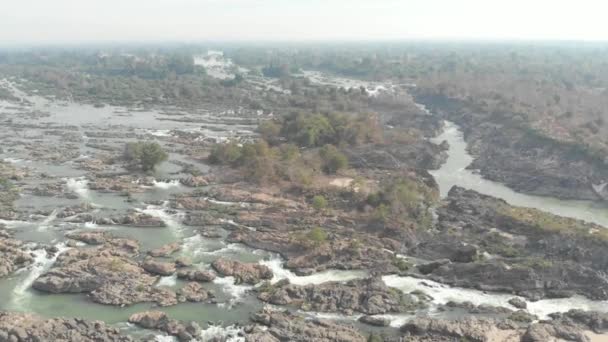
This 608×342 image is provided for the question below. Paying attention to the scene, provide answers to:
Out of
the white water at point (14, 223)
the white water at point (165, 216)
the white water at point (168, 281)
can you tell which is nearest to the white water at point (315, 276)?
the white water at point (168, 281)

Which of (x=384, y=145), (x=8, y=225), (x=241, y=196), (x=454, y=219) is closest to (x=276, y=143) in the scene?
(x=384, y=145)

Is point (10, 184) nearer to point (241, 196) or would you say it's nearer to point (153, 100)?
point (241, 196)

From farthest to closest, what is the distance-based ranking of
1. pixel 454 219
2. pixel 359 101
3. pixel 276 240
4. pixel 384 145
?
pixel 359 101, pixel 384 145, pixel 454 219, pixel 276 240

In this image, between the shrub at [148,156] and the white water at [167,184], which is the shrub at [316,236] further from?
the shrub at [148,156]

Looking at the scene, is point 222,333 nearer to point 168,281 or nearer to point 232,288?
point 232,288

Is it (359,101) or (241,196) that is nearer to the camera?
(241,196)

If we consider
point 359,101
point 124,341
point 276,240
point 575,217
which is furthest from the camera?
point 359,101
